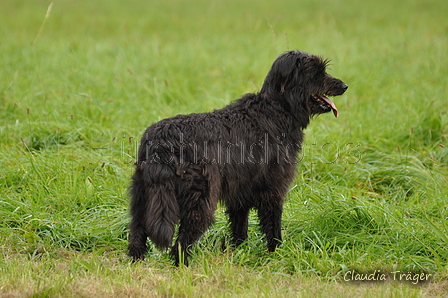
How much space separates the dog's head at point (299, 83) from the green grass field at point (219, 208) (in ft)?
3.03

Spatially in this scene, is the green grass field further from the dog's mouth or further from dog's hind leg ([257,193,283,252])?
the dog's mouth

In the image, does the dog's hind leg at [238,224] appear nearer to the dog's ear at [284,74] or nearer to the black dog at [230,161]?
the black dog at [230,161]

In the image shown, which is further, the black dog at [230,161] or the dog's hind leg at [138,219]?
the dog's hind leg at [138,219]

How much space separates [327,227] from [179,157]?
155 centimetres

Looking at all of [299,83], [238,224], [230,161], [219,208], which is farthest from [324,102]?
[219,208]

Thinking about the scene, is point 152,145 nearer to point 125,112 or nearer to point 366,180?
point 366,180

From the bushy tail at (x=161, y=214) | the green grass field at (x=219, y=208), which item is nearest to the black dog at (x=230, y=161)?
the bushy tail at (x=161, y=214)

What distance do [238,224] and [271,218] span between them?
0.29 meters

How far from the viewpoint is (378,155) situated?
5.64 m

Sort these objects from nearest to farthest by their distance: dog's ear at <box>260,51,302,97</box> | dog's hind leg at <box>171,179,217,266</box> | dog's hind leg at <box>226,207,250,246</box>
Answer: dog's hind leg at <box>171,179,217,266</box>
dog's ear at <box>260,51,302,97</box>
dog's hind leg at <box>226,207,250,246</box>

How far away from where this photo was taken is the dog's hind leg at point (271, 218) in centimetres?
385

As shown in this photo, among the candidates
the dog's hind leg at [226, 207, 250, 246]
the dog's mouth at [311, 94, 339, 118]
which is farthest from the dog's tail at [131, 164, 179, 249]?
the dog's mouth at [311, 94, 339, 118]

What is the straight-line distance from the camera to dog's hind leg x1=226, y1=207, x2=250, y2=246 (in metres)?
3.99

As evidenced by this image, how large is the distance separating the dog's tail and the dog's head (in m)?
1.18
